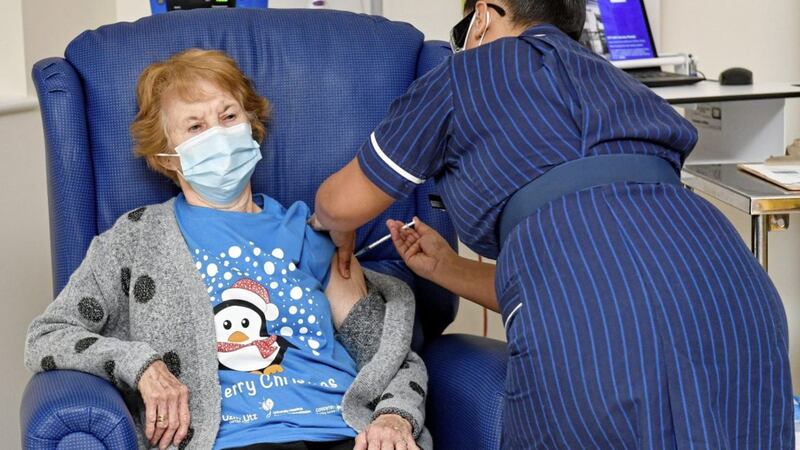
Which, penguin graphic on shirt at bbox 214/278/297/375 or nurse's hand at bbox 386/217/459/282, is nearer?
penguin graphic on shirt at bbox 214/278/297/375

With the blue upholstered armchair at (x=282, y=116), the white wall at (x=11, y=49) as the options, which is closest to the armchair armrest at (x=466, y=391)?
the blue upholstered armchair at (x=282, y=116)

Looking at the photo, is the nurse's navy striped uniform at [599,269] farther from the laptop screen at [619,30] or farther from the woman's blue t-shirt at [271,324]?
the laptop screen at [619,30]

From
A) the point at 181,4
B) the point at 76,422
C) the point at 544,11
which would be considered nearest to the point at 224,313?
the point at 76,422

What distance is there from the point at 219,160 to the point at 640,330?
827mm

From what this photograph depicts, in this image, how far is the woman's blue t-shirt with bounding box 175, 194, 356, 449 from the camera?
1.67m

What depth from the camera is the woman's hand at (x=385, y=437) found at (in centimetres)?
161

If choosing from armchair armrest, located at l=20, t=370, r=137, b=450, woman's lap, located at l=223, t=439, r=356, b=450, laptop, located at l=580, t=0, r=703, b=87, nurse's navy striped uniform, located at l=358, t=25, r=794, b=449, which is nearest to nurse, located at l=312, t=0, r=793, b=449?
nurse's navy striped uniform, located at l=358, t=25, r=794, b=449

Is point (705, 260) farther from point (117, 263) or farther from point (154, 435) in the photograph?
point (117, 263)

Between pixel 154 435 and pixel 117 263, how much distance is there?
12.5 inches

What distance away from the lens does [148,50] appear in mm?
1964

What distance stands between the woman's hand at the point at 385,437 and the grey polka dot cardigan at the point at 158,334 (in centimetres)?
→ 4

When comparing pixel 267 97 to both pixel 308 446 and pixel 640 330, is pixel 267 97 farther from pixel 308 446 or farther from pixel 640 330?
pixel 640 330

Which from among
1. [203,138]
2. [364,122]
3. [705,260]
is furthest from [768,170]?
[203,138]

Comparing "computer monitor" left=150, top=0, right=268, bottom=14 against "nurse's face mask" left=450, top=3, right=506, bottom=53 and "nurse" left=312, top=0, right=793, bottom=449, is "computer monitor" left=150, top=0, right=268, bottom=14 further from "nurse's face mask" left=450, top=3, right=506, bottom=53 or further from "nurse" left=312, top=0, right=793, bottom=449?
"nurse" left=312, top=0, right=793, bottom=449
